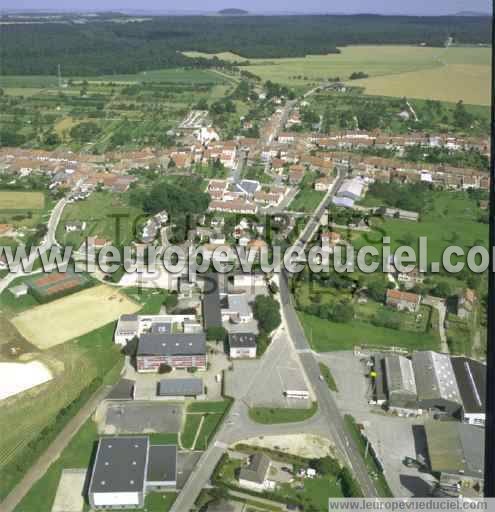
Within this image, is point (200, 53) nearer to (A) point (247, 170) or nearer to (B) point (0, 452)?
(A) point (247, 170)

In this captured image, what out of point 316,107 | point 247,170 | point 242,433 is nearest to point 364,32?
point 316,107

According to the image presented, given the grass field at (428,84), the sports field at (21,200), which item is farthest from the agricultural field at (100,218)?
the grass field at (428,84)

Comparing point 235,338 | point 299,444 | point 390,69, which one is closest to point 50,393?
point 235,338

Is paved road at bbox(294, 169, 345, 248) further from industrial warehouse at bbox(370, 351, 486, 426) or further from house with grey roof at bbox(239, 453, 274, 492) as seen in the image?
house with grey roof at bbox(239, 453, 274, 492)

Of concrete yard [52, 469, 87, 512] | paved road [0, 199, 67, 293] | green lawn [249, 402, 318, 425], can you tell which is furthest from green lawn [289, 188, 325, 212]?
concrete yard [52, 469, 87, 512]

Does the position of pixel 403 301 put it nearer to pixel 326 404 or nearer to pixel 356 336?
pixel 356 336

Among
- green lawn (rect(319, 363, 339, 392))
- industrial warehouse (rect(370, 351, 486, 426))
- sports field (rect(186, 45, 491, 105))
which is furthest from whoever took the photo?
sports field (rect(186, 45, 491, 105))
